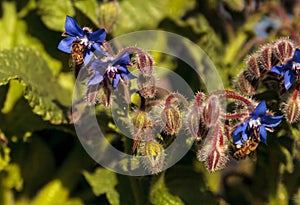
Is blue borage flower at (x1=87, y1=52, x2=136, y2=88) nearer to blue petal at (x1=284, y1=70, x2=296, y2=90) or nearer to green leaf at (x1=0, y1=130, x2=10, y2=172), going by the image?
blue petal at (x1=284, y1=70, x2=296, y2=90)

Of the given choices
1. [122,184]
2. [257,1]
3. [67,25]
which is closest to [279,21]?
[257,1]

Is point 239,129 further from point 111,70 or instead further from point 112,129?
point 112,129

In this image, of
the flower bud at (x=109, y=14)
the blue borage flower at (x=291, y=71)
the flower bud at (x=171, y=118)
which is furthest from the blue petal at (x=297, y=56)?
the flower bud at (x=109, y=14)

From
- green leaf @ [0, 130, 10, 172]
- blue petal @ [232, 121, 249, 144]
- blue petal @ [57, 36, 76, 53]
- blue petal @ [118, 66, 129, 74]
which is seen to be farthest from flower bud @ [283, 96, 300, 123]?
green leaf @ [0, 130, 10, 172]

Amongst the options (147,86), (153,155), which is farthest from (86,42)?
(153,155)

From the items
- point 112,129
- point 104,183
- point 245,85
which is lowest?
point 104,183

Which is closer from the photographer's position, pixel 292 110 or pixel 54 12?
pixel 292 110

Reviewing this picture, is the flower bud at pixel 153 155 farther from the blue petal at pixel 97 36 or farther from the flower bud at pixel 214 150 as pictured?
the blue petal at pixel 97 36
